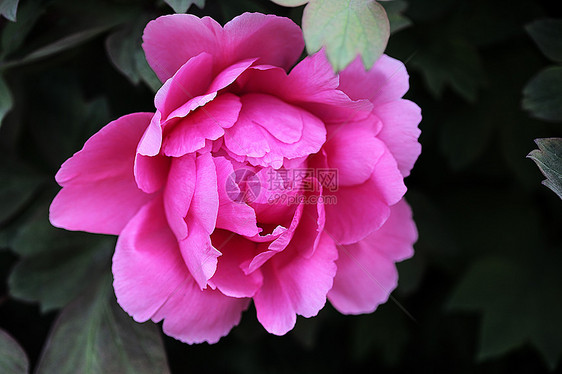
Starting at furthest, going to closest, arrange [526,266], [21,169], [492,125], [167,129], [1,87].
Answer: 1. [526,266]
2. [492,125]
3. [21,169]
4. [1,87]
5. [167,129]

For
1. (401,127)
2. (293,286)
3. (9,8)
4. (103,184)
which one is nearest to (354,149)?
(401,127)

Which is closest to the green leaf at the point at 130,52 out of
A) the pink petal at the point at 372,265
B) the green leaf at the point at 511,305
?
the pink petal at the point at 372,265

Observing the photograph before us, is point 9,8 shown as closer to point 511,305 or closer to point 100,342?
point 100,342

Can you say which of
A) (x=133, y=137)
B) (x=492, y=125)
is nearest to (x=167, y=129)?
(x=133, y=137)

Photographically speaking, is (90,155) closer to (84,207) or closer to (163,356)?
(84,207)

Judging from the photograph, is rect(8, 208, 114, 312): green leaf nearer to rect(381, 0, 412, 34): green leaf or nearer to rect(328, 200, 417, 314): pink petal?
rect(328, 200, 417, 314): pink petal

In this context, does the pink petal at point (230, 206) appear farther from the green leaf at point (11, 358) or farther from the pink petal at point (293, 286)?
the green leaf at point (11, 358)
